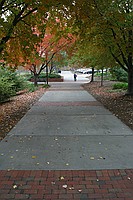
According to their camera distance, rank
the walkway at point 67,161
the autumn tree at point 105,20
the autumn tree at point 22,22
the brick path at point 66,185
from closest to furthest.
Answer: the brick path at point 66,185
the walkway at point 67,161
the autumn tree at point 105,20
the autumn tree at point 22,22

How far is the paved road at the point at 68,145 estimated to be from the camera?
4246 mm

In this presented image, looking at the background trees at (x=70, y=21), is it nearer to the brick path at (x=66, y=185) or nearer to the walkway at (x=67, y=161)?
the walkway at (x=67, y=161)

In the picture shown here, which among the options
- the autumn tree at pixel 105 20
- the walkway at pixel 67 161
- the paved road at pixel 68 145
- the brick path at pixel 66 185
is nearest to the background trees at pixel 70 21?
the autumn tree at pixel 105 20

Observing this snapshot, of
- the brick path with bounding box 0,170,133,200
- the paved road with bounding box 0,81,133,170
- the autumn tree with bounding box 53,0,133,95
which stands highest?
the autumn tree with bounding box 53,0,133,95

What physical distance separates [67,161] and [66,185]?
883 millimetres

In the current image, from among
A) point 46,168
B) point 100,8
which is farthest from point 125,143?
point 100,8

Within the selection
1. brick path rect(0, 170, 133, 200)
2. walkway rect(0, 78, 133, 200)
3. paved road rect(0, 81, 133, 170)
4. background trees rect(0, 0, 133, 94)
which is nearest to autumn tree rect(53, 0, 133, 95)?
background trees rect(0, 0, 133, 94)

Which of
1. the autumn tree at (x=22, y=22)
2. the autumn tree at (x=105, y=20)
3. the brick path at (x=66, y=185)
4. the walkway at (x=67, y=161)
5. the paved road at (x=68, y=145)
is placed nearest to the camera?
the brick path at (x=66, y=185)

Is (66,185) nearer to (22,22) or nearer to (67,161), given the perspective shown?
(67,161)

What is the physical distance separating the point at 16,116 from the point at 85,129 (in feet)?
10.7

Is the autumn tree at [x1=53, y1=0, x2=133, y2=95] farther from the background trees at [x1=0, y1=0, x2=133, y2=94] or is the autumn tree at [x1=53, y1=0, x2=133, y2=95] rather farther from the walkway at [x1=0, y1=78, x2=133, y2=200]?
the walkway at [x1=0, y1=78, x2=133, y2=200]

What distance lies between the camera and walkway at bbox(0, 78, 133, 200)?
11.0ft

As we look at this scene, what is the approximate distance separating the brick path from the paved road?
0.23 metres

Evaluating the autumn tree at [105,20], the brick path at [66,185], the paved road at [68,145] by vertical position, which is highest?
the autumn tree at [105,20]
